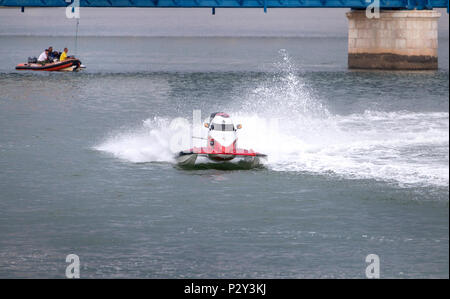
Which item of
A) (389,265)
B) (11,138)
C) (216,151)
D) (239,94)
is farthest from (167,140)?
(239,94)

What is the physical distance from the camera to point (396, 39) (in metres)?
110

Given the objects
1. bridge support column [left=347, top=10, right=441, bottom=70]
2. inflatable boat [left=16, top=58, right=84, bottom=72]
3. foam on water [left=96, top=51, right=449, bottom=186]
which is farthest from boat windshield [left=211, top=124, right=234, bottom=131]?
bridge support column [left=347, top=10, right=441, bottom=70]

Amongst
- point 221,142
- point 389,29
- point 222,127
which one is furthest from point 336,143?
point 389,29

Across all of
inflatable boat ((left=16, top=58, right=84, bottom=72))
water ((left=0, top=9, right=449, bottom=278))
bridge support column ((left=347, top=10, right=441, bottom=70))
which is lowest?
water ((left=0, top=9, right=449, bottom=278))

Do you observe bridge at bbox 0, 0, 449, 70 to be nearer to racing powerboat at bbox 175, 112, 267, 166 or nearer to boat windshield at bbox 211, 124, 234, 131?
racing powerboat at bbox 175, 112, 267, 166

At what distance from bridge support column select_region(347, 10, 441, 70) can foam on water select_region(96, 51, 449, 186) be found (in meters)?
41.2

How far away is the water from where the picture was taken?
2639cm

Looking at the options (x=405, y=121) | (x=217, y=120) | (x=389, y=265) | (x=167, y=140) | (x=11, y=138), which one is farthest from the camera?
(x=405, y=121)

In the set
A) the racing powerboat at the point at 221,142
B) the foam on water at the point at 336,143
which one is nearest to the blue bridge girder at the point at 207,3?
the foam on water at the point at 336,143

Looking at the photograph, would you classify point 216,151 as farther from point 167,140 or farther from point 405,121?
point 405,121

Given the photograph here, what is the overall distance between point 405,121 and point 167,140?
22287 millimetres

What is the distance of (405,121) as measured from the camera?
62.8m

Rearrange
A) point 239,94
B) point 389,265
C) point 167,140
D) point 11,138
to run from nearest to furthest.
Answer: point 389,265
point 167,140
point 11,138
point 239,94

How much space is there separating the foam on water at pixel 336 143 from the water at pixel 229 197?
4.8 inches
